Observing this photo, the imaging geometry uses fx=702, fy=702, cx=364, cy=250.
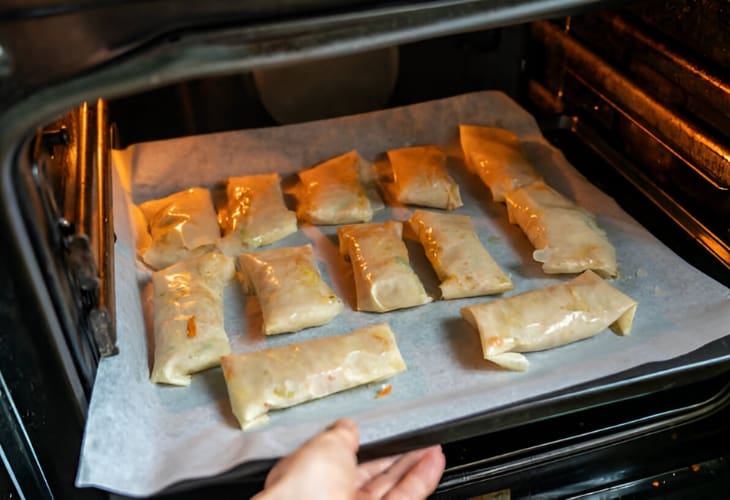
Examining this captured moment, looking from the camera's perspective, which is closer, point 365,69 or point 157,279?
point 157,279

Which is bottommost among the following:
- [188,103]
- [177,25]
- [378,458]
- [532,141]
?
[378,458]

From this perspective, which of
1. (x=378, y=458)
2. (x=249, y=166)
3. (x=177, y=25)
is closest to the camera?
(x=177, y=25)

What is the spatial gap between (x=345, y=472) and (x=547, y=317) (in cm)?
56

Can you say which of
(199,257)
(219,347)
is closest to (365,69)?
(199,257)

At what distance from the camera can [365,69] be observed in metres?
1.90

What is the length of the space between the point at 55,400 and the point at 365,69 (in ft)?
3.89

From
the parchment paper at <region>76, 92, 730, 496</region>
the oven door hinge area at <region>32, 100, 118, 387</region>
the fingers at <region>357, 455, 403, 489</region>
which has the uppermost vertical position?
the oven door hinge area at <region>32, 100, 118, 387</region>

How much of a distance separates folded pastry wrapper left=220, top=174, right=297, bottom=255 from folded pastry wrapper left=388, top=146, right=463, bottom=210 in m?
0.29

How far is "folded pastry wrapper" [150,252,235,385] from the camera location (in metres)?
1.30

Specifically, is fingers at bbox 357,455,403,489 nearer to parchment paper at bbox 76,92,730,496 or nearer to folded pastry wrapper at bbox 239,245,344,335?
parchment paper at bbox 76,92,730,496

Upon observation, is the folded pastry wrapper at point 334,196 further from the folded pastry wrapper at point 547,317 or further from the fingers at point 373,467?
the fingers at point 373,467

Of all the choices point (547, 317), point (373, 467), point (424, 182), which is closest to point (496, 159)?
point (424, 182)

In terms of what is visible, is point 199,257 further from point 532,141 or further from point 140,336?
point 532,141

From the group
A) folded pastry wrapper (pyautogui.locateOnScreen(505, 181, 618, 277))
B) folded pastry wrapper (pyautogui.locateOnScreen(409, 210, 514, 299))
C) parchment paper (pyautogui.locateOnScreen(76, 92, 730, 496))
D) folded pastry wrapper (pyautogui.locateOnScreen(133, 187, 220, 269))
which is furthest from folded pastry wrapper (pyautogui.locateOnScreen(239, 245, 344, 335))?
folded pastry wrapper (pyautogui.locateOnScreen(505, 181, 618, 277))
